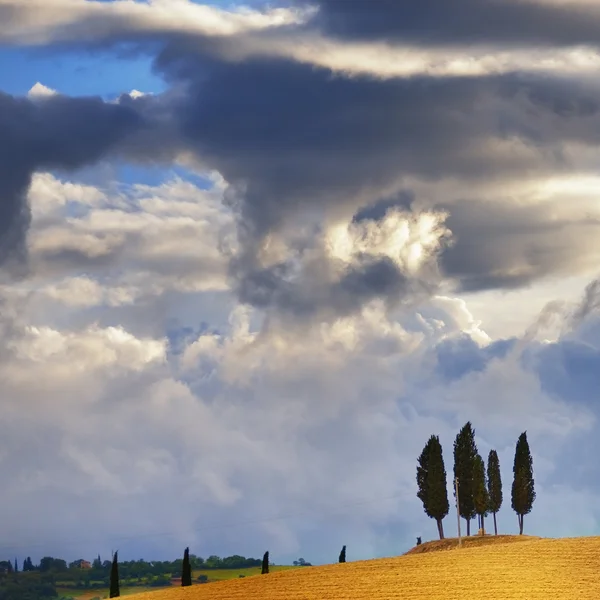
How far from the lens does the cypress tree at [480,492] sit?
471 ft

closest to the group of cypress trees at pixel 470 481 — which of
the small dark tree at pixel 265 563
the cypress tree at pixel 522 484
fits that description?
the cypress tree at pixel 522 484

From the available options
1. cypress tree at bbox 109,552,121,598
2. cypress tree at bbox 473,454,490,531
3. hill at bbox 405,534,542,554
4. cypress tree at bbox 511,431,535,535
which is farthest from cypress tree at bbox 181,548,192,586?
cypress tree at bbox 511,431,535,535

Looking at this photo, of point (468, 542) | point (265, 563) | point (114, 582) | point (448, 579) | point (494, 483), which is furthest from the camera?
point (494, 483)

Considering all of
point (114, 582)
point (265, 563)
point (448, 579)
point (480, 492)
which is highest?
point (480, 492)

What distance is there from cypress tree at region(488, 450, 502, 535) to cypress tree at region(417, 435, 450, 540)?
733cm

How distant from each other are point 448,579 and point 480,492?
4631 cm

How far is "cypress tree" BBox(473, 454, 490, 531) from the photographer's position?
143500 millimetres

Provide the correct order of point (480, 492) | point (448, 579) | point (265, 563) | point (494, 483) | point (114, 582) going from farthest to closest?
point (494, 483) < point (480, 492) < point (265, 563) < point (114, 582) < point (448, 579)

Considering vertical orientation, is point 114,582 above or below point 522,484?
below

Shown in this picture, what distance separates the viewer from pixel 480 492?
143875 millimetres

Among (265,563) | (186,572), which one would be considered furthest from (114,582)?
(265,563)

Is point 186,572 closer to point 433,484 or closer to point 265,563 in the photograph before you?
point 265,563

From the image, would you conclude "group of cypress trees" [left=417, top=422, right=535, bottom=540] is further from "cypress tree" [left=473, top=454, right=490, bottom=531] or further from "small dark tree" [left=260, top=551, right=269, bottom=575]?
"small dark tree" [left=260, top=551, right=269, bottom=575]

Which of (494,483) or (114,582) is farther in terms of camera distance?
(494,483)
